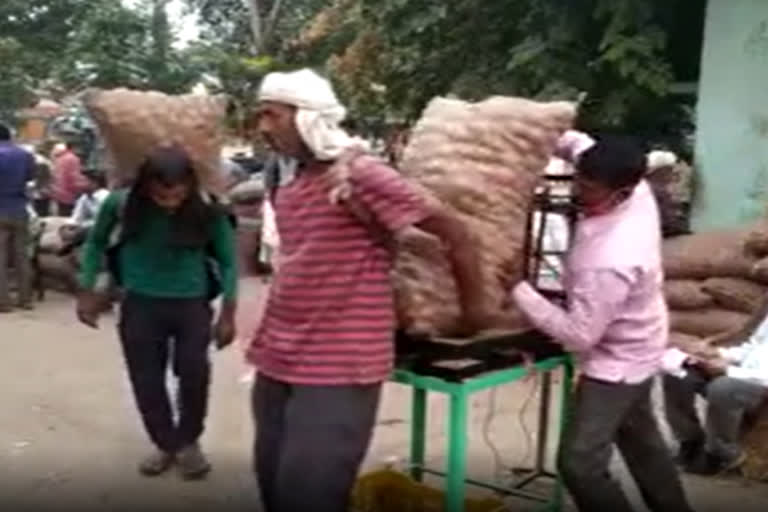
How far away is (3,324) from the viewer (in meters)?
8.85

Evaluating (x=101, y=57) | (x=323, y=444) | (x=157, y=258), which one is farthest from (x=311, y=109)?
(x=101, y=57)

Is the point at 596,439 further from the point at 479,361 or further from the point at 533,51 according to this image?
the point at 533,51

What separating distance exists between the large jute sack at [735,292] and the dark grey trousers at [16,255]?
5.26 metres

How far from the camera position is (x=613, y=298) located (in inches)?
136

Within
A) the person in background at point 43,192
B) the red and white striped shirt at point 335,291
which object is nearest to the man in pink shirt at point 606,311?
the red and white striped shirt at point 335,291

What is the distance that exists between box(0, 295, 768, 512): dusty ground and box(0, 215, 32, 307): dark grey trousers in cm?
149

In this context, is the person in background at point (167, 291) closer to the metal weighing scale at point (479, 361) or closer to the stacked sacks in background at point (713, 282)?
the metal weighing scale at point (479, 361)

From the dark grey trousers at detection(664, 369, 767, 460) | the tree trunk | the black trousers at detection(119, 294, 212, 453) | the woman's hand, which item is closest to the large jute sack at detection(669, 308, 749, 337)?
the dark grey trousers at detection(664, 369, 767, 460)

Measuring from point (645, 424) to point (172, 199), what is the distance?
1.84 meters

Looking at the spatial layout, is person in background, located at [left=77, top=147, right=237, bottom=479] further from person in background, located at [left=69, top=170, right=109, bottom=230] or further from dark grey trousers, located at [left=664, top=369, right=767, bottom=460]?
person in background, located at [left=69, top=170, right=109, bottom=230]

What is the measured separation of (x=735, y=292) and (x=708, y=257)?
29cm

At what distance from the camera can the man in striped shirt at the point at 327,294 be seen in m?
3.16

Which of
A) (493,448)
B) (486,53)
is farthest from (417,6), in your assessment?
(493,448)

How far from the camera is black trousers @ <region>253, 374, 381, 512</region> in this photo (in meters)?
3.16
